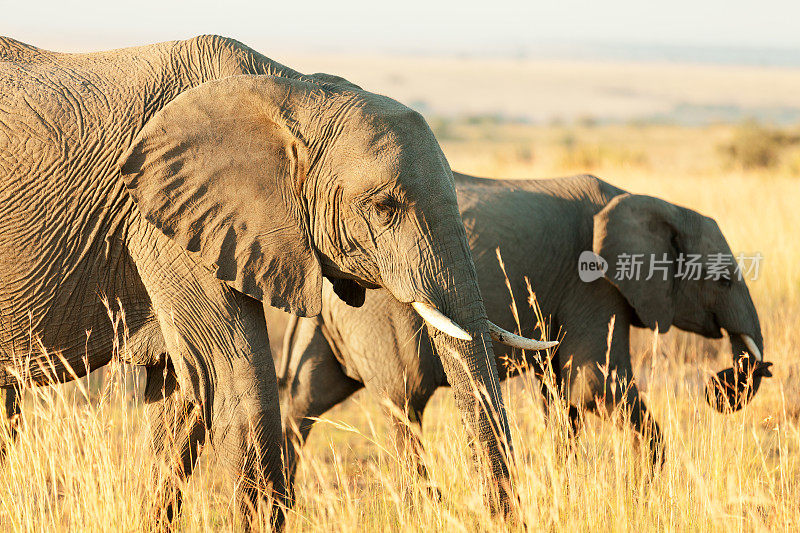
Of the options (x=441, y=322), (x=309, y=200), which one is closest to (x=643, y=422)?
(x=441, y=322)

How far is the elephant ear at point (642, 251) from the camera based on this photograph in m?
5.91

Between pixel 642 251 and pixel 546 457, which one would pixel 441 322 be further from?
pixel 642 251

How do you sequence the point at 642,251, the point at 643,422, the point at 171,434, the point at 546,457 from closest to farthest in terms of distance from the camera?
the point at 546,457, the point at 171,434, the point at 643,422, the point at 642,251

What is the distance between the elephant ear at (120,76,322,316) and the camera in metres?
3.71

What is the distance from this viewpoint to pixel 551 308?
6.06 meters

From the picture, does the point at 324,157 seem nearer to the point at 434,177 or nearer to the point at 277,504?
the point at 434,177

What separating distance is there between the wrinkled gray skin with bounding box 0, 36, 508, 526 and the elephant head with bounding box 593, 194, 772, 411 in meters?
2.37

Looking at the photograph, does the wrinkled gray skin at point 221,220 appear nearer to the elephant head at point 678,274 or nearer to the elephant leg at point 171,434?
the elephant leg at point 171,434

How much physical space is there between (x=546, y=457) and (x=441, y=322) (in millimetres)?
763

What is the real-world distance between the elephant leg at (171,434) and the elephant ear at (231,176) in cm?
61

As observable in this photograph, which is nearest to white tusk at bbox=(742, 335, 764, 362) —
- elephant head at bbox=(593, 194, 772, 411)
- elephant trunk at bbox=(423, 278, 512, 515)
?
elephant head at bbox=(593, 194, 772, 411)

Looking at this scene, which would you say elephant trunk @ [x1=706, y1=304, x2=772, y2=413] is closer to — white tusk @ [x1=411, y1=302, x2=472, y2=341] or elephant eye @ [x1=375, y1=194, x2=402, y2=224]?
white tusk @ [x1=411, y1=302, x2=472, y2=341]

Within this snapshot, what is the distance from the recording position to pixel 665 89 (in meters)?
175

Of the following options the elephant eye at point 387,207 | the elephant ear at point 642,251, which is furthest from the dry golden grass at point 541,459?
the elephant eye at point 387,207
